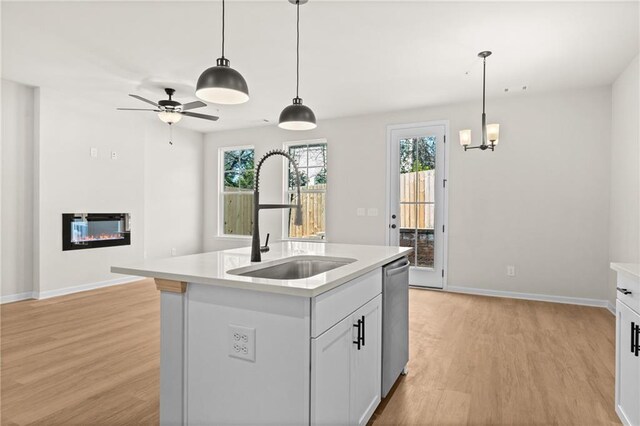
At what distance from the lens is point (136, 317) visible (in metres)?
3.65

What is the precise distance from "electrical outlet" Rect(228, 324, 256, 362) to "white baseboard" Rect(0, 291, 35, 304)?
172 inches

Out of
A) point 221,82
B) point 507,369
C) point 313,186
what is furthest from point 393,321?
point 313,186

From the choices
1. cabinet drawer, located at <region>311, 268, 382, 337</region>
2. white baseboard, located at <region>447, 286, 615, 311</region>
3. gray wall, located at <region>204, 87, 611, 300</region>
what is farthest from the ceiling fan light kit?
white baseboard, located at <region>447, 286, 615, 311</region>

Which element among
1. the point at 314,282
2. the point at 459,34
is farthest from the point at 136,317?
the point at 459,34

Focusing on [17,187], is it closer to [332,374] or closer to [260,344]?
[260,344]

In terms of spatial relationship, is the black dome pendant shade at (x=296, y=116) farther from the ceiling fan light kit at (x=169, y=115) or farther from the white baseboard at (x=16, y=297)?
the white baseboard at (x=16, y=297)

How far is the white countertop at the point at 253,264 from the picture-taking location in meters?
1.31

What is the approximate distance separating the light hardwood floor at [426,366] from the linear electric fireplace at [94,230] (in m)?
0.98

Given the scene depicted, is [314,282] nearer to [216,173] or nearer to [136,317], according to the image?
[136,317]

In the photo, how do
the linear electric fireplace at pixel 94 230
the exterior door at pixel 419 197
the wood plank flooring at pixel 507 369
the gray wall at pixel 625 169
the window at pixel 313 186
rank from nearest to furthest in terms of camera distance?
→ the wood plank flooring at pixel 507 369, the gray wall at pixel 625 169, the linear electric fireplace at pixel 94 230, the exterior door at pixel 419 197, the window at pixel 313 186

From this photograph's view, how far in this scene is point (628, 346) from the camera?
170 centimetres

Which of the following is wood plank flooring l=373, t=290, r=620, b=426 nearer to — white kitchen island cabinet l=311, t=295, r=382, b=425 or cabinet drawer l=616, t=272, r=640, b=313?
white kitchen island cabinet l=311, t=295, r=382, b=425

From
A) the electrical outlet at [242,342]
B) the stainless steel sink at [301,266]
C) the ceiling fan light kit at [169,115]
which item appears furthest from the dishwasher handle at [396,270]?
the ceiling fan light kit at [169,115]

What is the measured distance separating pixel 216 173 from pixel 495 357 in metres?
5.77
